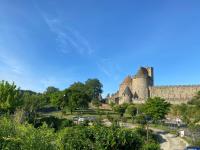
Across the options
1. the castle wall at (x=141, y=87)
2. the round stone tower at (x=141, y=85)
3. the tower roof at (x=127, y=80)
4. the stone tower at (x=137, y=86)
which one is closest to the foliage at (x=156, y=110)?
the stone tower at (x=137, y=86)

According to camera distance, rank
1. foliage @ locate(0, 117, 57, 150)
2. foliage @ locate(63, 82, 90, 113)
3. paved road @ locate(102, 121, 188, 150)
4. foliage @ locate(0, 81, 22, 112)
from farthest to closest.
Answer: foliage @ locate(63, 82, 90, 113) < foliage @ locate(0, 81, 22, 112) < paved road @ locate(102, 121, 188, 150) < foliage @ locate(0, 117, 57, 150)

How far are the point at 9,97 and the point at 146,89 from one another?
225 feet

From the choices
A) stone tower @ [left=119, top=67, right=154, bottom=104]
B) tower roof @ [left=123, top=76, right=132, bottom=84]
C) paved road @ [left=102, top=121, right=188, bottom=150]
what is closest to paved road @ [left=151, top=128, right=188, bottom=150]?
paved road @ [left=102, top=121, right=188, bottom=150]

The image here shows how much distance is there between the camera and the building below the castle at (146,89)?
121 meters

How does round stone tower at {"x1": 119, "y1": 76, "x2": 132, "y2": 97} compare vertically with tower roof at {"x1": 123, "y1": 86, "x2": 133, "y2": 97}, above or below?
above

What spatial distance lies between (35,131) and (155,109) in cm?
4950

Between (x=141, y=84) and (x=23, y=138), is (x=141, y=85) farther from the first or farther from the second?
(x=23, y=138)

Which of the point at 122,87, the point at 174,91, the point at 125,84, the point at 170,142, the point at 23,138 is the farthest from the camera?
the point at 125,84

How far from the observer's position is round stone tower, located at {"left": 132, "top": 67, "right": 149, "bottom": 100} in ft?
402

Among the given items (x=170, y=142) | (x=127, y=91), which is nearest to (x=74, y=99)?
(x=170, y=142)

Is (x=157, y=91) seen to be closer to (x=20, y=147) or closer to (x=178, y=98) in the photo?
(x=178, y=98)

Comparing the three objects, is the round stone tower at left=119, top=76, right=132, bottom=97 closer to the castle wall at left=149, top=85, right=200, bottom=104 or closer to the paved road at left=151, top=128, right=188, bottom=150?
the castle wall at left=149, top=85, right=200, bottom=104

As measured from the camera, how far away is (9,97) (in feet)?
209

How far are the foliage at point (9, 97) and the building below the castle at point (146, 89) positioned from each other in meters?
57.5
